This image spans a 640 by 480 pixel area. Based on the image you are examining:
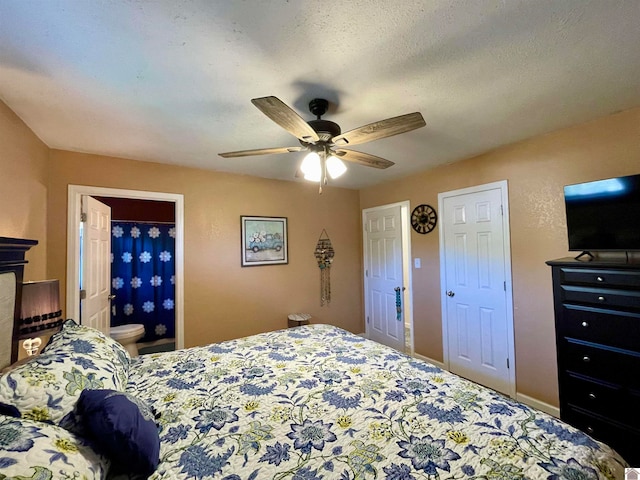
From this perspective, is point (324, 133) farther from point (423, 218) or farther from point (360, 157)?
point (423, 218)

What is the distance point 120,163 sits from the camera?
2.82m

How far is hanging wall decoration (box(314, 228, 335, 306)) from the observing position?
13.1 feet

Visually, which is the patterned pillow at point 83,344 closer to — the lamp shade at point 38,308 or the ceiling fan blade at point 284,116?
the lamp shade at point 38,308

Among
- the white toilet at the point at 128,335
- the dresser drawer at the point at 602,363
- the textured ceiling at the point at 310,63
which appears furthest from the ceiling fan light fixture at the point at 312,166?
the white toilet at the point at 128,335

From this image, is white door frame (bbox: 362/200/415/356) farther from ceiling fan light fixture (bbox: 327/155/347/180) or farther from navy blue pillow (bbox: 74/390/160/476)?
navy blue pillow (bbox: 74/390/160/476)

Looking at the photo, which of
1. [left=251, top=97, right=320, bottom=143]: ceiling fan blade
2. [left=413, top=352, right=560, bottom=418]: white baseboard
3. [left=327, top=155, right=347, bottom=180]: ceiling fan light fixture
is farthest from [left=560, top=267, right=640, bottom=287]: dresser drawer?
[left=251, top=97, right=320, bottom=143]: ceiling fan blade

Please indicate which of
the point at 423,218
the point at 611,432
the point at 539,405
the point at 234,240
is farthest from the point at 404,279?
the point at 611,432

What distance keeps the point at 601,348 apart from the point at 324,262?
2827mm

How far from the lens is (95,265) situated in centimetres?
285

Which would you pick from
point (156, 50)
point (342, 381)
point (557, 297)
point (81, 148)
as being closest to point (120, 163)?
point (81, 148)

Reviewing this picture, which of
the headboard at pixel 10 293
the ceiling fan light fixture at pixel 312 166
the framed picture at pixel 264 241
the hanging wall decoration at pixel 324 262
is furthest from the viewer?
the hanging wall decoration at pixel 324 262

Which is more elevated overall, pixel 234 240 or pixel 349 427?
pixel 234 240

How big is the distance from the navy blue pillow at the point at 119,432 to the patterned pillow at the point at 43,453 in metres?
0.04

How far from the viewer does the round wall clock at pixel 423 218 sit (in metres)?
3.35
